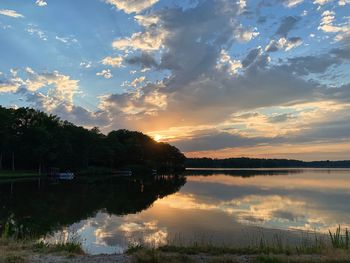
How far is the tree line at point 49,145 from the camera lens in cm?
8469

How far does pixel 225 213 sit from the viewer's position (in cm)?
2925

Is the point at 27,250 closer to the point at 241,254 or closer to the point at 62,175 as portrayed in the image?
the point at 241,254

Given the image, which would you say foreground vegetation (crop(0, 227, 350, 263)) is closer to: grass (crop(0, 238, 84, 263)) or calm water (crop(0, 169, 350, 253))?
grass (crop(0, 238, 84, 263))

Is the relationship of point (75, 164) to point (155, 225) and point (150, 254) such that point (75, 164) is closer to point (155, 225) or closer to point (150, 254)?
point (155, 225)

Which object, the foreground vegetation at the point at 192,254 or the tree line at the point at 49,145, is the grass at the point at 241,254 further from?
the tree line at the point at 49,145

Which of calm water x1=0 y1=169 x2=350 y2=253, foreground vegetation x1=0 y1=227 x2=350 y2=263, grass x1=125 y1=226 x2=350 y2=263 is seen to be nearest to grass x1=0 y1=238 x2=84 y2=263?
foreground vegetation x1=0 y1=227 x2=350 y2=263

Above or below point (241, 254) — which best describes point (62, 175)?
above

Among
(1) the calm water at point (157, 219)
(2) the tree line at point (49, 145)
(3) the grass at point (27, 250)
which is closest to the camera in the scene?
(3) the grass at point (27, 250)

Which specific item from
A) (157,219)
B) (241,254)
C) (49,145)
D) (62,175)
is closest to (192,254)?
(241,254)

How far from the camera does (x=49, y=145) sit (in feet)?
283

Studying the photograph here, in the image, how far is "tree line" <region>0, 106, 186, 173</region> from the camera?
8469cm

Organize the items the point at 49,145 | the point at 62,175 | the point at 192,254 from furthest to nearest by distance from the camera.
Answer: the point at 49,145, the point at 62,175, the point at 192,254

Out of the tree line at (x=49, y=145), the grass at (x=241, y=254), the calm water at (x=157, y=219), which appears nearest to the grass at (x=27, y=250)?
the grass at (x=241, y=254)

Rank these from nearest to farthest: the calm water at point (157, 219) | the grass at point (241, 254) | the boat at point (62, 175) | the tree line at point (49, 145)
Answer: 1. the grass at point (241, 254)
2. the calm water at point (157, 219)
3. the boat at point (62, 175)
4. the tree line at point (49, 145)
